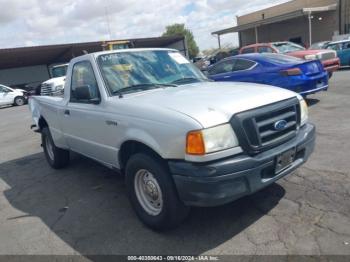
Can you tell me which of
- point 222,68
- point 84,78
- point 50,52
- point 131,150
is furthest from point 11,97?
point 131,150

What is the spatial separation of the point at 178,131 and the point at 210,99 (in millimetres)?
552

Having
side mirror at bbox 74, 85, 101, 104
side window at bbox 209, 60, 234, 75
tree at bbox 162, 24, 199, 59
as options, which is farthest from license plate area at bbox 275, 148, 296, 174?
tree at bbox 162, 24, 199, 59

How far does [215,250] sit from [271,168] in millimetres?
908

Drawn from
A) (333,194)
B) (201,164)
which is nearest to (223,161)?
(201,164)

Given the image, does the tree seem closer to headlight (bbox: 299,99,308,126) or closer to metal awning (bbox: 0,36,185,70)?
metal awning (bbox: 0,36,185,70)

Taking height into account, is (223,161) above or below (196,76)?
below

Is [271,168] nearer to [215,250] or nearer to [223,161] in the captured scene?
[223,161]

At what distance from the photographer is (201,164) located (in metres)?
3.00

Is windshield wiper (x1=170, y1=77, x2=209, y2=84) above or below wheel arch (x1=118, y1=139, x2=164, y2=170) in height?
above

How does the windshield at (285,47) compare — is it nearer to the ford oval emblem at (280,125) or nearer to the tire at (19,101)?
the ford oval emblem at (280,125)

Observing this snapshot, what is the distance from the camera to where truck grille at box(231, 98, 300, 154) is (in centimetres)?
310

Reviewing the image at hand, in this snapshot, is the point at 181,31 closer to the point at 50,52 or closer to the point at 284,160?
the point at 50,52

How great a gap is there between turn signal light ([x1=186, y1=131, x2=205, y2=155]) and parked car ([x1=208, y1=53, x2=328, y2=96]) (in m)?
5.80

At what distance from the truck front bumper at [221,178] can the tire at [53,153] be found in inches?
140
